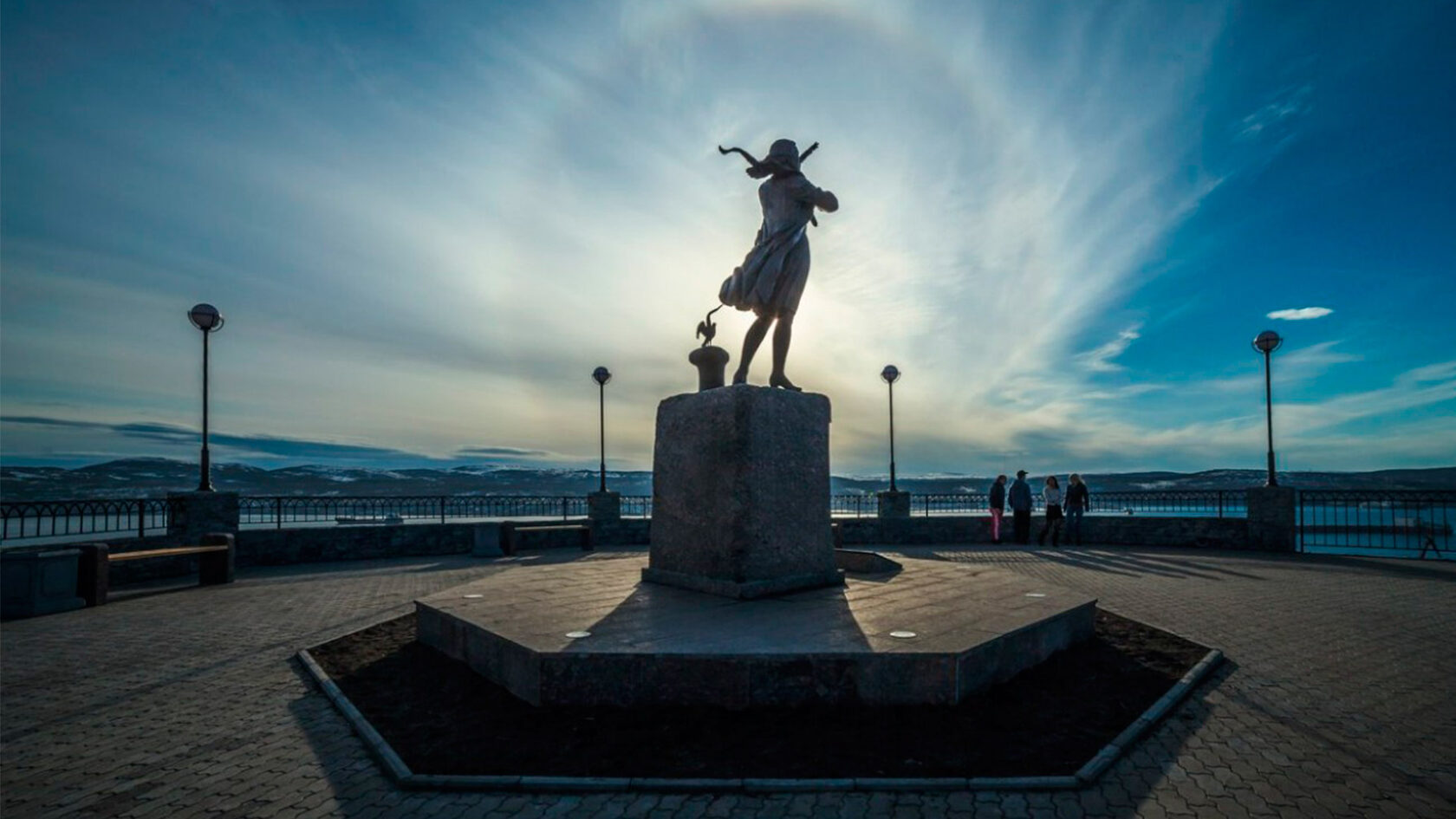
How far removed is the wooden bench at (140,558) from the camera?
8727mm

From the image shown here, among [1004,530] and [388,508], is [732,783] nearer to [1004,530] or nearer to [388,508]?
[1004,530]

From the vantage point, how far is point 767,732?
3.62m

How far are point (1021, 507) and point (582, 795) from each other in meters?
15.6

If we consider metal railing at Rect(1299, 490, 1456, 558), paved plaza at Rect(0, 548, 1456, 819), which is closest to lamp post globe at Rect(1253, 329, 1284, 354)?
metal railing at Rect(1299, 490, 1456, 558)

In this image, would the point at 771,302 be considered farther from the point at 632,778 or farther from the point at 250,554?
the point at 250,554

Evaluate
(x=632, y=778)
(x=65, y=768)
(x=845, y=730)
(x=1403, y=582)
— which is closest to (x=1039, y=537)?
(x=1403, y=582)

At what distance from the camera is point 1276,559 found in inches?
500

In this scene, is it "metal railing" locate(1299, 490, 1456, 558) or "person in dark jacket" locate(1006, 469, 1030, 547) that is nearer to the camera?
"metal railing" locate(1299, 490, 1456, 558)

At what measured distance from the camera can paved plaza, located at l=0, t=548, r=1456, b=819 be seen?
2971 mm

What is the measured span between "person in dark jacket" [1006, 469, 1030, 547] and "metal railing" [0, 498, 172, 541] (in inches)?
711

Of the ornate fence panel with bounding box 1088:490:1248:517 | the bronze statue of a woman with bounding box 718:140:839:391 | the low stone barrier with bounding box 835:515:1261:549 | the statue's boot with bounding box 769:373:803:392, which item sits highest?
the bronze statue of a woman with bounding box 718:140:839:391

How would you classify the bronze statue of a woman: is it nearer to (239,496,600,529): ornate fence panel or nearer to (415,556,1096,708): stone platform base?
(415,556,1096,708): stone platform base

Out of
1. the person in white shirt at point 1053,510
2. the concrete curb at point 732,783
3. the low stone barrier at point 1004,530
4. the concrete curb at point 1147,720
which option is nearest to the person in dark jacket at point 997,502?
the low stone barrier at point 1004,530

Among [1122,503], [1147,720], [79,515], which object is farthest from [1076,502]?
[79,515]
